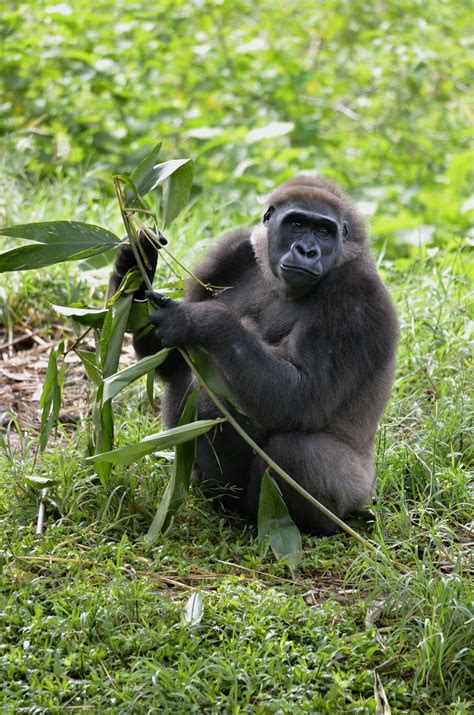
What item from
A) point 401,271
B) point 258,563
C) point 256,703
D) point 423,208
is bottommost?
point 423,208

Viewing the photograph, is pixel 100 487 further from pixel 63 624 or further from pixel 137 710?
pixel 137 710

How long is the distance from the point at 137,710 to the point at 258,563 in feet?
3.53

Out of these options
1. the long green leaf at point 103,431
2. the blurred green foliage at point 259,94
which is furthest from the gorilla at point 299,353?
the blurred green foliage at point 259,94

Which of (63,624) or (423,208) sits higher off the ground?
(63,624)

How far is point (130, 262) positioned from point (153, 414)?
1.24 meters

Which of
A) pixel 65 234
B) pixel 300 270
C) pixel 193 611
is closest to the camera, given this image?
pixel 193 611

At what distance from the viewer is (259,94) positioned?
9.59 metres

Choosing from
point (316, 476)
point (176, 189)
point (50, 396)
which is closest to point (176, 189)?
point (176, 189)

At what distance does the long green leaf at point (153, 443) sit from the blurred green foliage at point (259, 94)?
3.53 m

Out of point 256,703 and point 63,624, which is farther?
point 63,624

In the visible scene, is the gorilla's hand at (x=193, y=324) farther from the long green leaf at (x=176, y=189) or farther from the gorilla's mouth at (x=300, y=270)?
the long green leaf at (x=176, y=189)

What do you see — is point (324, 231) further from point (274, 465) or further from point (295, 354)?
point (274, 465)

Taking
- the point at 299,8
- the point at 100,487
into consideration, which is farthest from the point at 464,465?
the point at 299,8

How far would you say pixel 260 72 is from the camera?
9680mm
